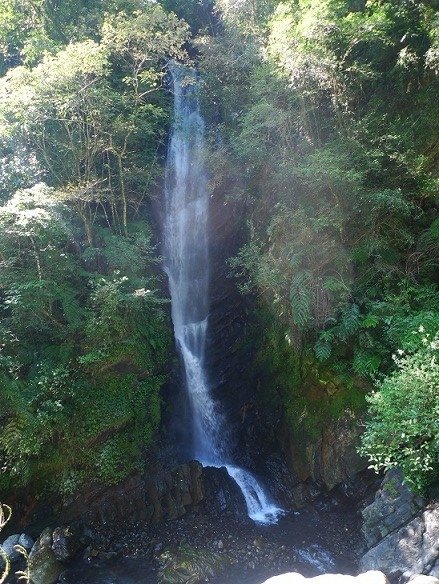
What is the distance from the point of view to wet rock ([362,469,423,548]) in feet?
21.8

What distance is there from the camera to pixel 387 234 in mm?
9602

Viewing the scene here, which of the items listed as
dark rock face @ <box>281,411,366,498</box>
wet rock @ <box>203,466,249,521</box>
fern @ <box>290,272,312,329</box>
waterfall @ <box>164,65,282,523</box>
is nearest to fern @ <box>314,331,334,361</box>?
fern @ <box>290,272,312,329</box>

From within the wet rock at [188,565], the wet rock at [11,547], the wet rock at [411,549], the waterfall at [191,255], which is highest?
the waterfall at [191,255]

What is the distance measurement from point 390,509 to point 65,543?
6428 mm

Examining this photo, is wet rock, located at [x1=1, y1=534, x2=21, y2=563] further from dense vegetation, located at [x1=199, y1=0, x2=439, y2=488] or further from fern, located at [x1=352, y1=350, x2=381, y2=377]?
fern, located at [x1=352, y1=350, x2=381, y2=377]

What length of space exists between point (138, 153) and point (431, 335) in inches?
399

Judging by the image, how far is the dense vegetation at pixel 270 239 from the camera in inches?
351

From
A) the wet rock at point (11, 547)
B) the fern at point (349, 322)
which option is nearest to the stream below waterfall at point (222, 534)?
the wet rock at point (11, 547)

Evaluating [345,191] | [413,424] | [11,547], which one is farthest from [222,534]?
[345,191]

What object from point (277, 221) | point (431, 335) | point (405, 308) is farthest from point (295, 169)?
point (431, 335)

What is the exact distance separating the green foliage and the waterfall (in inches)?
239

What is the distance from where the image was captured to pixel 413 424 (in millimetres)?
6008

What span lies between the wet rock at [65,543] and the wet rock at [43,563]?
0.28 feet

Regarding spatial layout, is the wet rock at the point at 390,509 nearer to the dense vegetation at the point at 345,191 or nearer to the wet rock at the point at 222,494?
the dense vegetation at the point at 345,191
